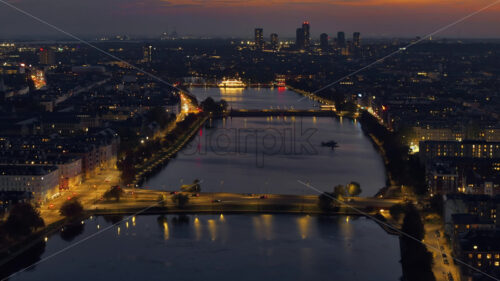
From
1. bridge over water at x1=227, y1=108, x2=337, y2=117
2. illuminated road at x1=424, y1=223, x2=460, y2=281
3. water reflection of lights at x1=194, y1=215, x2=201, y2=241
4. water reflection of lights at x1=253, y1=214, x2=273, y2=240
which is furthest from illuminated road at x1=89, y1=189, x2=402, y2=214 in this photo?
bridge over water at x1=227, y1=108, x2=337, y2=117

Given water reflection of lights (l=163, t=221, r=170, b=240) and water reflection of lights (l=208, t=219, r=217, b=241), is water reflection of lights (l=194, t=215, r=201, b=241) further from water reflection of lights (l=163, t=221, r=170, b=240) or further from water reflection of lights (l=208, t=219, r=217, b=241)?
water reflection of lights (l=163, t=221, r=170, b=240)

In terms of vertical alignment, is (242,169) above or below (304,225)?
above

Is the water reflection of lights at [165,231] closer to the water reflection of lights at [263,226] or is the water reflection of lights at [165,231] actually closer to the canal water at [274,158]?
the water reflection of lights at [263,226]

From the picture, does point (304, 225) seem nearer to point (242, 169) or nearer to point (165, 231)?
point (165, 231)

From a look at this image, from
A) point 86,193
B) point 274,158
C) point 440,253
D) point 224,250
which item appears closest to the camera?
point 440,253

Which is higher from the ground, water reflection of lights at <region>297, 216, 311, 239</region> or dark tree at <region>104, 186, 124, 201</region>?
dark tree at <region>104, 186, 124, 201</region>

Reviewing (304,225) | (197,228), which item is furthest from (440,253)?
(197,228)
